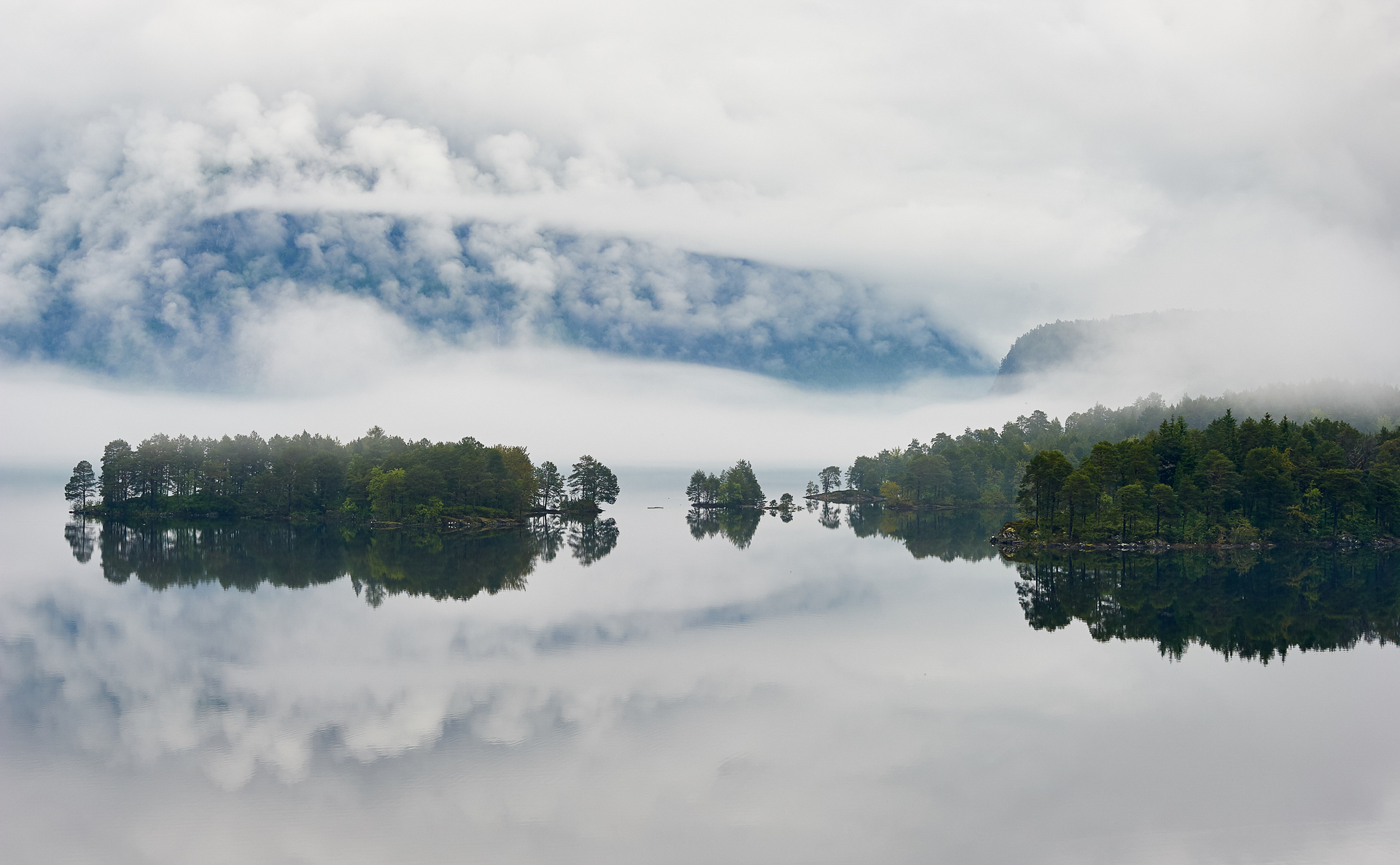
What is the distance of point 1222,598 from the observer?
6022 centimetres

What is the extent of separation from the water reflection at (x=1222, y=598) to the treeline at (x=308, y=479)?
82453 millimetres

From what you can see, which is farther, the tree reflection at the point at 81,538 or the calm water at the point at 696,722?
the tree reflection at the point at 81,538

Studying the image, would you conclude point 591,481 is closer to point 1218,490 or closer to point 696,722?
point 1218,490

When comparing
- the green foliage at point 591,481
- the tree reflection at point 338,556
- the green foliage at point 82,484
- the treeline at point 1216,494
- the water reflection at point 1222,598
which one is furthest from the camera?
the green foliage at point 591,481

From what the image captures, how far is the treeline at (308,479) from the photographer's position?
423ft

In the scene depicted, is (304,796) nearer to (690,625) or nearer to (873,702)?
(873,702)

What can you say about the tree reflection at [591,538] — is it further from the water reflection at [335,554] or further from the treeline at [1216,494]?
the treeline at [1216,494]

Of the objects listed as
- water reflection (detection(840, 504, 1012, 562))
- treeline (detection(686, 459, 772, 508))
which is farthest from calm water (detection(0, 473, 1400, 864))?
treeline (detection(686, 459, 772, 508))

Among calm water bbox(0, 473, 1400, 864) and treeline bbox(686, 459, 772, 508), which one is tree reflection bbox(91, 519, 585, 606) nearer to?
calm water bbox(0, 473, 1400, 864)

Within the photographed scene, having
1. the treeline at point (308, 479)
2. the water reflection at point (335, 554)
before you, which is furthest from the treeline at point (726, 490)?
the water reflection at point (335, 554)

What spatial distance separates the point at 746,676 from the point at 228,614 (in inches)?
1351

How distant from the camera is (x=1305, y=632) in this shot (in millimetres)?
48938

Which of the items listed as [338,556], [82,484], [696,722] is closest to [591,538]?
[338,556]

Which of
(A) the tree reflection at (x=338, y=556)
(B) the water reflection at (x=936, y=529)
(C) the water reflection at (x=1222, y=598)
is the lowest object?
(C) the water reflection at (x=1222, y=598)
